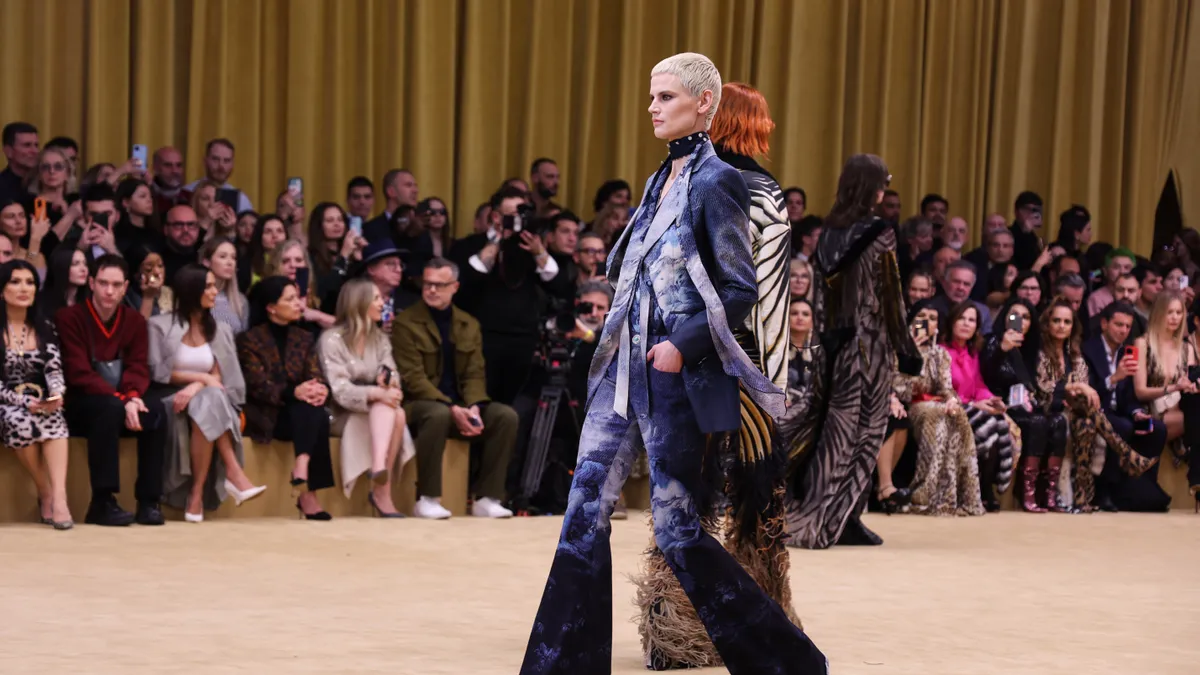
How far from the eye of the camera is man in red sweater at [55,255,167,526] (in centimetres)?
713

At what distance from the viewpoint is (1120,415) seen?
387 inches

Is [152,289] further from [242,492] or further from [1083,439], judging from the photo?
[1083,439]

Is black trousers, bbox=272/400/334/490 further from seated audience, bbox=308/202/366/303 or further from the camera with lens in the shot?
the camera with lens

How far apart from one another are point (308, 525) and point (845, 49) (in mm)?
7276

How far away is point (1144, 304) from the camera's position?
1128cm

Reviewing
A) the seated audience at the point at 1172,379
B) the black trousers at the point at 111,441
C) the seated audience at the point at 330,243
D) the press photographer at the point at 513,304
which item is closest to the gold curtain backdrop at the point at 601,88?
the seated audience at the point at 330,243

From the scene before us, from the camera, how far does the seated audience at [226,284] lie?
801cm

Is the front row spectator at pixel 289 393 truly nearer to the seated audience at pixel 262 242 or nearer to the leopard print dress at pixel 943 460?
the seated audience at pixel 262 242

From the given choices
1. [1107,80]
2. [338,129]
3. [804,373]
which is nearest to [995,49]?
[1107,80]

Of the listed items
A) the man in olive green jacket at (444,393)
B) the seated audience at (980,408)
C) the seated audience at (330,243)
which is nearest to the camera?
the man in olive green jacket at (444,393)

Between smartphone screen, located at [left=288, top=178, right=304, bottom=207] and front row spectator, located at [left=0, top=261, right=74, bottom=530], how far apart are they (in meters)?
2.46

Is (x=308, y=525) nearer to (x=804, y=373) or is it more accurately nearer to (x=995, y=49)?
(x=804, y=373)

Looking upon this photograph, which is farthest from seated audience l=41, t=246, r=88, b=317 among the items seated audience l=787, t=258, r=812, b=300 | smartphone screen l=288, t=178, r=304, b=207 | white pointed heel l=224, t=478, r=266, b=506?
seated audience l=787, t=258, r=812, b=300

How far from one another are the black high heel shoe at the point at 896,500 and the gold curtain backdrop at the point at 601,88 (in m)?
3.82
